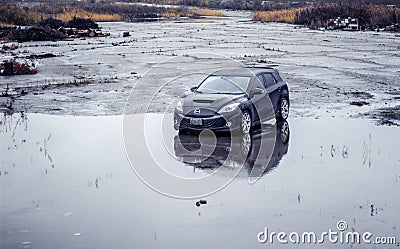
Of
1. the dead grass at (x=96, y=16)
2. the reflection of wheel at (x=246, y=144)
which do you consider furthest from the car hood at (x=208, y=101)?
the dead grass at (x=96, y=16)

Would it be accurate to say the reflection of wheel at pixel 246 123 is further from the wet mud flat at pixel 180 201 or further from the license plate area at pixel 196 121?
the wet mud flat at pixel 180 201

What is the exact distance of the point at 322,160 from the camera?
540 inches

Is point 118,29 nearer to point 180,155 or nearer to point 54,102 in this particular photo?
point 54,102

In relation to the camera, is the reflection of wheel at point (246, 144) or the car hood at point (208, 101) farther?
the car hood at point (208, 101)

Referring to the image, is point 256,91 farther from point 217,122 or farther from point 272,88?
point 217,122

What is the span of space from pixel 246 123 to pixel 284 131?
3.76 ft

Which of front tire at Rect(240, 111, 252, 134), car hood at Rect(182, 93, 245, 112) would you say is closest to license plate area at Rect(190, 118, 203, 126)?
car hood at Rect(182, 93, 245, 112)

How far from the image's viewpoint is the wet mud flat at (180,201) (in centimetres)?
941

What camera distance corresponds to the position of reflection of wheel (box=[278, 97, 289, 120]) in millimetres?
18172

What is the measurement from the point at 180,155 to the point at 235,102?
2607 mm

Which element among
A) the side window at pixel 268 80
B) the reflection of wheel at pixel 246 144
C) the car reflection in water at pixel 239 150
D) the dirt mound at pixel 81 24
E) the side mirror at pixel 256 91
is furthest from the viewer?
the dirt mound at pixel 81 24

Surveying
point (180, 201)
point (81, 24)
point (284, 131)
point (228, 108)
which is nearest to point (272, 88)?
point (284, 131)

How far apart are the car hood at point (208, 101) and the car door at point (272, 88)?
122cm

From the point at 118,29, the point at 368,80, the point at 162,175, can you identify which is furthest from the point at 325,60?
the point at 118,29
